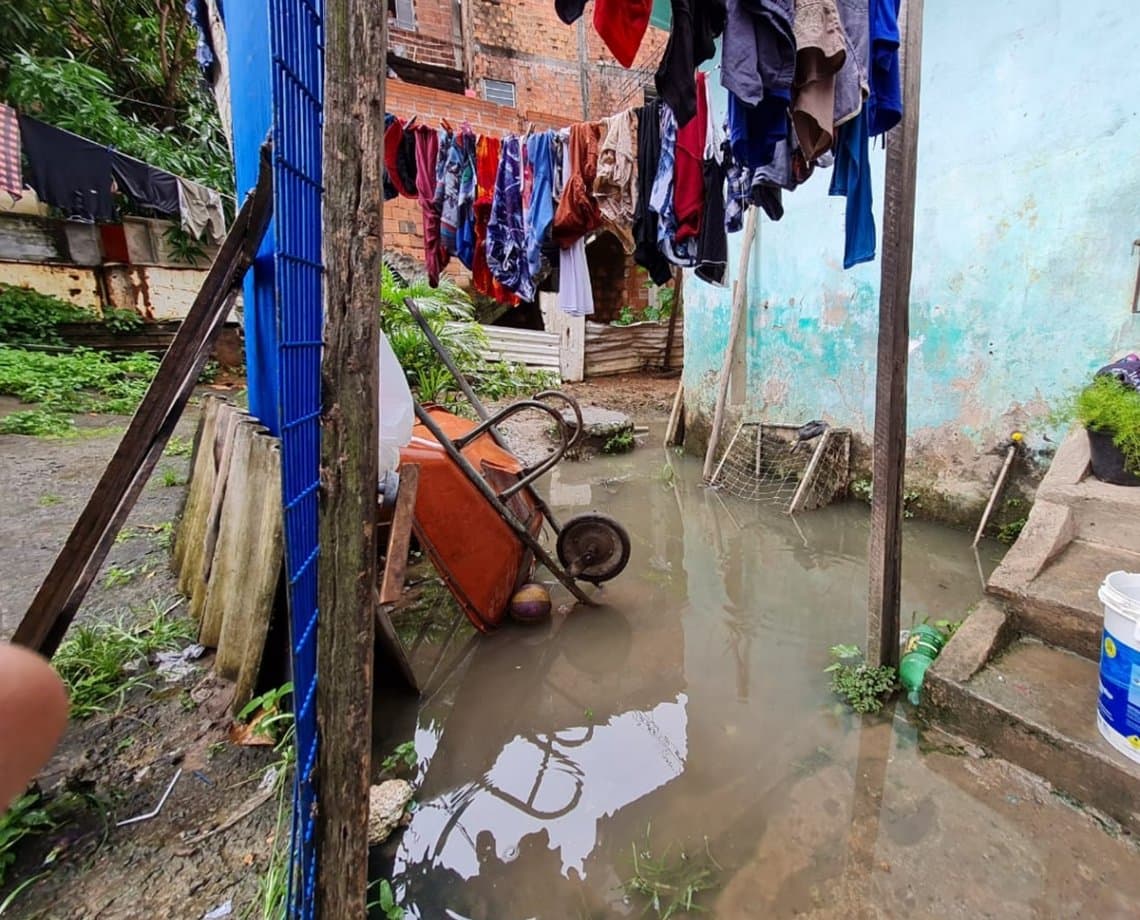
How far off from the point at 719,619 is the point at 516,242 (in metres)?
2.85

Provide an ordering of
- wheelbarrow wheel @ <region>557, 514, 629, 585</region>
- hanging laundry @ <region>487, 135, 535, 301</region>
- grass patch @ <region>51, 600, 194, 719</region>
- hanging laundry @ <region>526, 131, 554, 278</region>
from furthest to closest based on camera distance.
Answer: hanging laundry @ <region>487, 135, 535, 301</region> < hanging laundry @ <region>526, 131, 554, 278</region> < wheelbarrow wheel @ <region>557, 514, 629, 585</region> < grass patch @ <region>51, 600, 194, 719</region>

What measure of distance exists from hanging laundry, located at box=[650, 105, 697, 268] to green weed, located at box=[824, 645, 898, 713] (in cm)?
220

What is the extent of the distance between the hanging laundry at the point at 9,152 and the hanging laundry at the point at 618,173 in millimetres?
6800

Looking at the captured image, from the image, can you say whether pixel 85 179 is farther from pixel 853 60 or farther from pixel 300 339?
pixel 853 60

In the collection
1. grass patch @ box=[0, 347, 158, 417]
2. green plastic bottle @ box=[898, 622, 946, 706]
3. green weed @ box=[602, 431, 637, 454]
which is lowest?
green plastic bottle @ box=[898, 622, 946, 706]

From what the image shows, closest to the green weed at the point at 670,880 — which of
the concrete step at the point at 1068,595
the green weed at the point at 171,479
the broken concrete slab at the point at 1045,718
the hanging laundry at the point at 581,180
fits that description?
the broken concrete slab at the point at 1045,718

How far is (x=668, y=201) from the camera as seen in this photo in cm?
284

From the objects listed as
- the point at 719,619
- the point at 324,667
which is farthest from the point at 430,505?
the point at 719,619

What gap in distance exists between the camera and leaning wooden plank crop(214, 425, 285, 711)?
69.0 inches

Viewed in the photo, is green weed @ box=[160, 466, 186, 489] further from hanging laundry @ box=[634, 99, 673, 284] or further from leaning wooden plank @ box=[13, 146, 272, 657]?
hanging laundry @ box=[634, 99, 673, 284]

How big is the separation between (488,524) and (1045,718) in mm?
2285

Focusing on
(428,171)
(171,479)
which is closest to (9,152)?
(171,479)

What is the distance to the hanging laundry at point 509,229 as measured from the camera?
3613mm

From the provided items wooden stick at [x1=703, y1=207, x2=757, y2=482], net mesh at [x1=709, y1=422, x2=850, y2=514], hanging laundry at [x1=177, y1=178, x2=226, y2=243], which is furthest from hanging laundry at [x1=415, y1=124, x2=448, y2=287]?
hanging laundry at [x1=177, y1=178, x2=226, y2=243]
